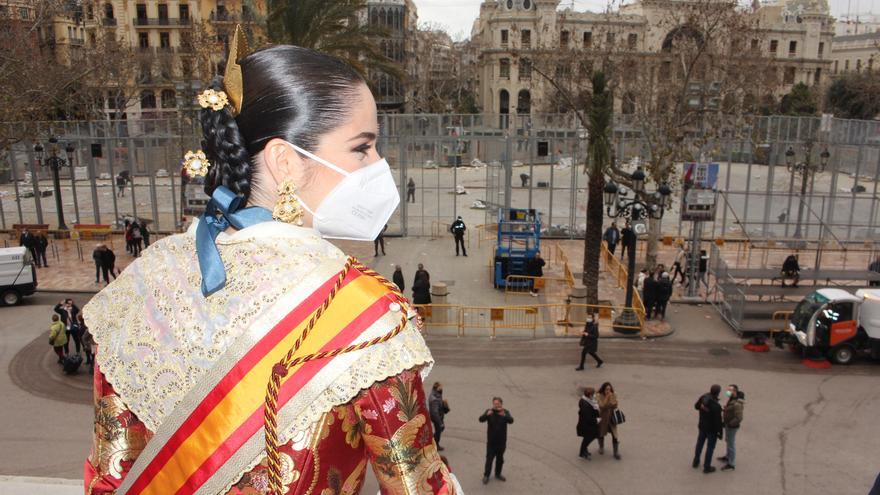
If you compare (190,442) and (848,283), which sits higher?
(190,442)

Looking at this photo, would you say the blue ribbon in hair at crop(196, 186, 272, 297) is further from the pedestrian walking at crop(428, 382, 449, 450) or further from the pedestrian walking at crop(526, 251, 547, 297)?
the pedestrian walking at crop(526, 251, 547, 297)

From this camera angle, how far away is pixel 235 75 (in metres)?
2.07

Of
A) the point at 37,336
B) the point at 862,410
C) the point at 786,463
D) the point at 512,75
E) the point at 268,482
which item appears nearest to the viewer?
the point at 268,482

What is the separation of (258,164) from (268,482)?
93 centimetres

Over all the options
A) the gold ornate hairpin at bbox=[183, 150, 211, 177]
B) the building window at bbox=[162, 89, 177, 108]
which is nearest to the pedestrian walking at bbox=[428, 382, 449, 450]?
the gold ornate hairpin at bbox=[183, 150, 211, 177]

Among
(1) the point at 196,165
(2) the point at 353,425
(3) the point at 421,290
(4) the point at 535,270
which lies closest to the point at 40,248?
(3) the point at 421,290

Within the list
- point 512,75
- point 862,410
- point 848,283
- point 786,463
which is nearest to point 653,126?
point 848,283

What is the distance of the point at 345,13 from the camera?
1836 centimetres

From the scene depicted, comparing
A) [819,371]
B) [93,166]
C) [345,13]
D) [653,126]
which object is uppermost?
[345,13]

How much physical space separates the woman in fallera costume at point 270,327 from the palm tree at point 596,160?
13529mm

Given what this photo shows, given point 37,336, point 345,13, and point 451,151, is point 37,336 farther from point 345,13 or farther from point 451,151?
point 451,151

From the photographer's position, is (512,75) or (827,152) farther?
(512,75)

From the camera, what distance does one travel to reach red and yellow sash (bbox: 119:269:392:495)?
1808mm

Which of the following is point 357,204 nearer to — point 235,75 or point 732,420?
point 235,75
